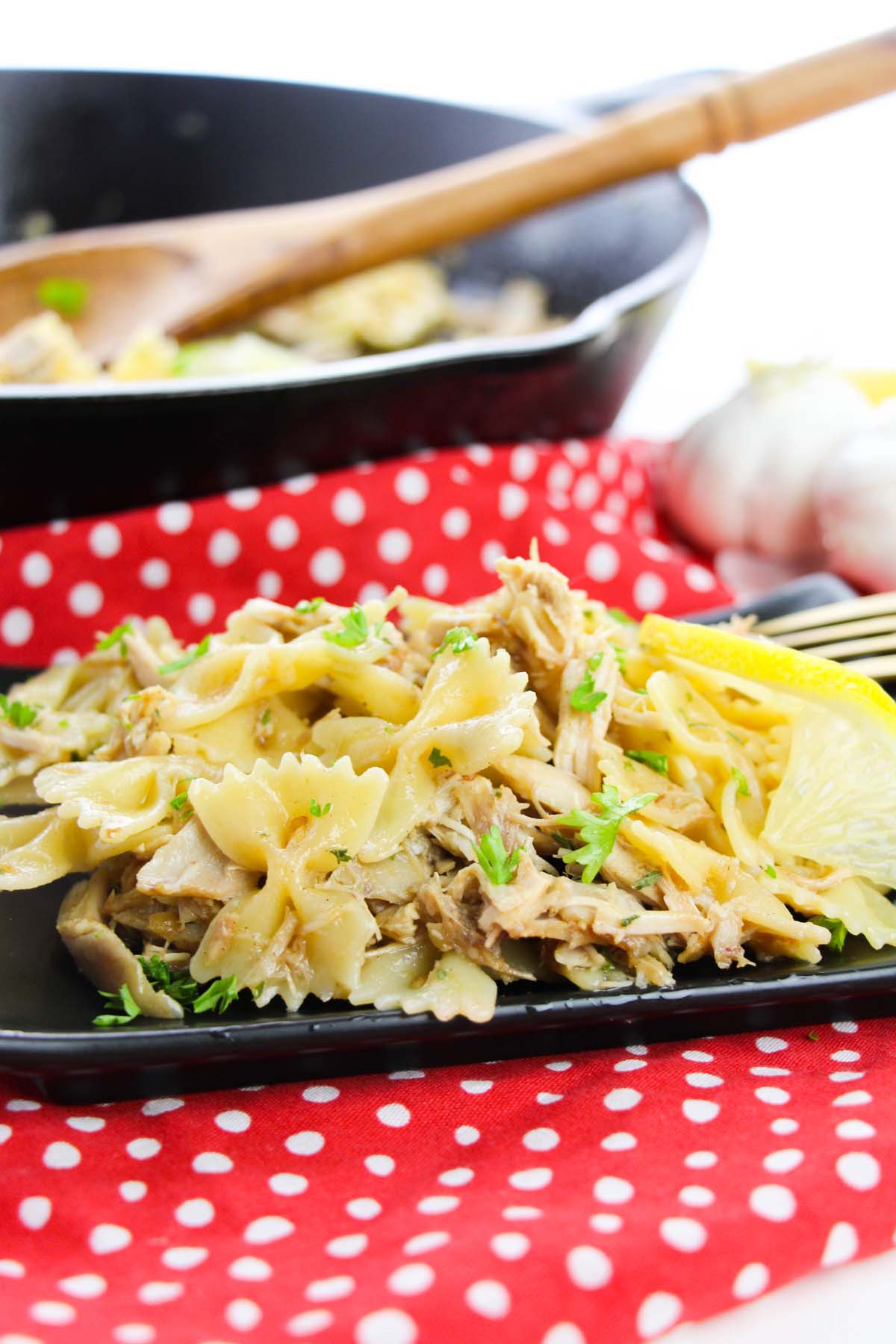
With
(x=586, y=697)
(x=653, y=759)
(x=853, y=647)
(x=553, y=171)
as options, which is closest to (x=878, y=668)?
(x=853, y=647)

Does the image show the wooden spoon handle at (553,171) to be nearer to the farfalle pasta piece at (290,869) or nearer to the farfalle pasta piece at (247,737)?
the farfalle pasta piece at (247,737)

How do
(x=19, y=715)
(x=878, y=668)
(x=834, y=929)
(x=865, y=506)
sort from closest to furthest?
(x=834, y=929)
(x=19, y=715)
(x=878, y=668)
(x=865, y=506)

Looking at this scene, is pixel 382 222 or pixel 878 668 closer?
pixel 878 668

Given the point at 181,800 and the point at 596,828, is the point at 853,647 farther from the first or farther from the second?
the point at 181,800

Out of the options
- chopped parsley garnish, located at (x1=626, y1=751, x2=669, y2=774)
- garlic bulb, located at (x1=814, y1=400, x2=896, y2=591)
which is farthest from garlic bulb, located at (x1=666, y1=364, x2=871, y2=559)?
chopped parsley garnish, located at (x1=626, y1=751, x2=669, y2=774)

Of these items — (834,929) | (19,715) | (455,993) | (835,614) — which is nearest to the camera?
(455,993)

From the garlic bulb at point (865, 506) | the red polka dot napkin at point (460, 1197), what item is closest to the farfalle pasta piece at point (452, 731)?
the red polka dot napkin at point (460, 1197)

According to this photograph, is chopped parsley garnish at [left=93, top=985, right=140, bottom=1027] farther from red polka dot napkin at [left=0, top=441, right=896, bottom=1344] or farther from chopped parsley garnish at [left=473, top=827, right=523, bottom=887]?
chopped parsley garnish at [left=473, top=827, right=523, bottom=887]
